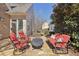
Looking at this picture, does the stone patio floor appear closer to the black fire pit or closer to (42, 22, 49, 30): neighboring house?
the black fire pit

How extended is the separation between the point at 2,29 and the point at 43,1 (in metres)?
0.98

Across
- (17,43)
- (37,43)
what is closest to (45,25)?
(37,43)

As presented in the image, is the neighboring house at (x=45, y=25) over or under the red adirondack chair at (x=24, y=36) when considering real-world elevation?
over

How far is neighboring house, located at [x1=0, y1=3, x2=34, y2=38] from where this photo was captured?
155 inches

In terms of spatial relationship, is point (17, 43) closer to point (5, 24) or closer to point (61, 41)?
point (5, 24)

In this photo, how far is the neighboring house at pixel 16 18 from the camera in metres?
3.95

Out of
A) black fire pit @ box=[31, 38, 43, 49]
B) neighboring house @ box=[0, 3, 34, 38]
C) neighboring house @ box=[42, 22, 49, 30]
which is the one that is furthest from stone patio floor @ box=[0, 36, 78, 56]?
neighboring house @ box=[0, 3, 34, 38]

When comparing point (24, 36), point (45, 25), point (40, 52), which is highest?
point (45, 25)

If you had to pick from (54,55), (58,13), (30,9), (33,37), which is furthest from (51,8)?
(54,55)

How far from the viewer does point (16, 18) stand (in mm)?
3988

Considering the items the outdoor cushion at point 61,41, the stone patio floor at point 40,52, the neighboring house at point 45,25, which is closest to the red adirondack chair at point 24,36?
the stone patio floor at point 40,52

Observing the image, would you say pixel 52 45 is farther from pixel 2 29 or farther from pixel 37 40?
pixel 2 29

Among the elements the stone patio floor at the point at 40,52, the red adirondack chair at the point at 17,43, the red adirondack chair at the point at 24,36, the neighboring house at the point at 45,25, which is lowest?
the stone patio floor at the point at 40,52

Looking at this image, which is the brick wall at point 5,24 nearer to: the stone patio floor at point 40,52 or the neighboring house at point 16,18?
the neighboring house at point 16,18
